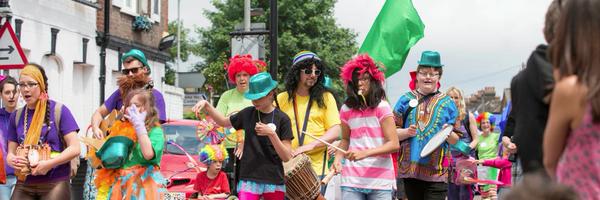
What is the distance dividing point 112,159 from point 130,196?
333 mm

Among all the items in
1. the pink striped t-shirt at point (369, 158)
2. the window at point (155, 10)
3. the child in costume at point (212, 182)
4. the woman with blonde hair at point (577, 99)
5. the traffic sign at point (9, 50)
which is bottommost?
the child in costume at point (212, 182)

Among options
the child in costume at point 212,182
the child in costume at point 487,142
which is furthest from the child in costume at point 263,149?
the child in costume at point 487,142

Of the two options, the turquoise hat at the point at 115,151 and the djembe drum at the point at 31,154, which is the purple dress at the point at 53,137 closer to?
the djembe drum at the point at 31,154

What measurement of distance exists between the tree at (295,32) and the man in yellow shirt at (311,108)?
41921mm

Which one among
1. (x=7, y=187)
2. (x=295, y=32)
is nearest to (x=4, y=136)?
(x=7, y=187)

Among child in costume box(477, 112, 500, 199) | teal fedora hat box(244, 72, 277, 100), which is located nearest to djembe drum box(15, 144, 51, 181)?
teal fedora hat box(244, 72, 277, 100)

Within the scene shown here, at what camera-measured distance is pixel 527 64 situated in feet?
13.9

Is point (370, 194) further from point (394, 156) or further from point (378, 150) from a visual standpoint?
point (394, 156)

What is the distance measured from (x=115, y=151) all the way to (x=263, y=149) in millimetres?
1252

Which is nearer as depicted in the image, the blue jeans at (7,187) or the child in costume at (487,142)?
the blue jeans at (7,187)

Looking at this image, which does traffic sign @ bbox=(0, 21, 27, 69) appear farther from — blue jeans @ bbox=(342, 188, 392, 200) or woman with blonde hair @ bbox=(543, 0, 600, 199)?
woman with blonde hair @ bbox=(543, 0, 600, 199)

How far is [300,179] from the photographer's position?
761 cm

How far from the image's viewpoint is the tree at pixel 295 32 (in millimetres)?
51750

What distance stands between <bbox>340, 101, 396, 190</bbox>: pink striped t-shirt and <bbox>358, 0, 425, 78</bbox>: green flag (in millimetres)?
3165
